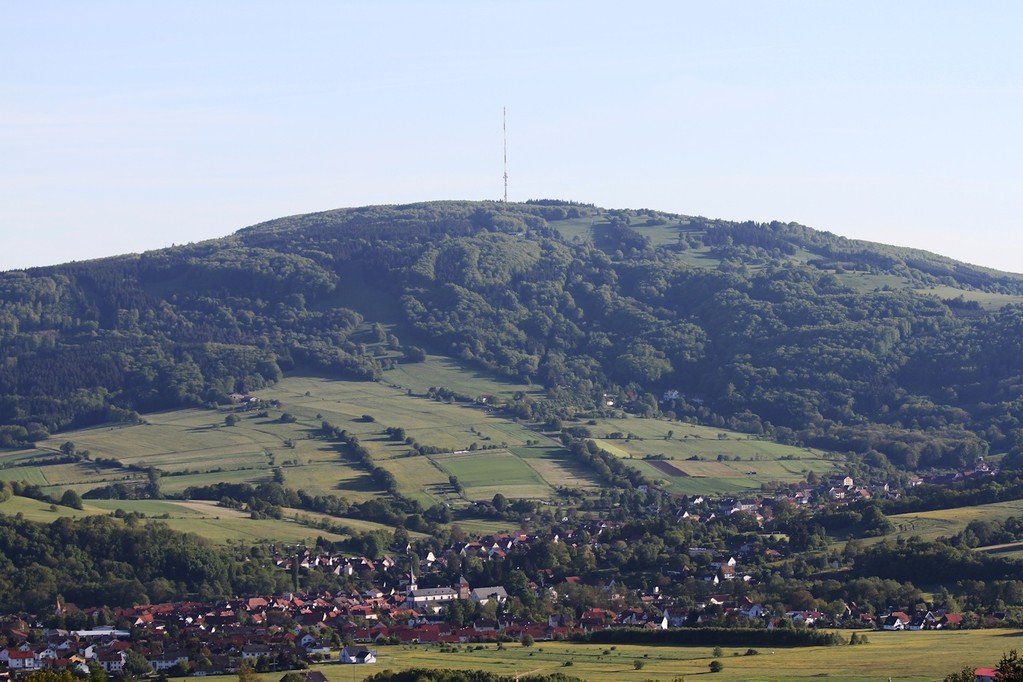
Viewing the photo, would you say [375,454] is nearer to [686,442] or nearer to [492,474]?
[492,474]

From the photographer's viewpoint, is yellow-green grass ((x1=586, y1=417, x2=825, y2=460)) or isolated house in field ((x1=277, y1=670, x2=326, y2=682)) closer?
isolated house in field ((x1=277, y1=670, x2=326, y2=682))

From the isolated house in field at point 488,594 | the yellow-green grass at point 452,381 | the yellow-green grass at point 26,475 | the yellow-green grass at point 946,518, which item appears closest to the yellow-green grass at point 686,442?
the yellow-green grass at point 452,381

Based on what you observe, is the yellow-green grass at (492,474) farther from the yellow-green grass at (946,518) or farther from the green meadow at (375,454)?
the yellow-green grass at (946,518)

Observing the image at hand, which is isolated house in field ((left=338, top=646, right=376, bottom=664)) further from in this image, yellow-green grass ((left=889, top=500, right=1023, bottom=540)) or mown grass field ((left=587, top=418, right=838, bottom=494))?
mown grass field ((left=587, top=418, right=838, bottom=494))

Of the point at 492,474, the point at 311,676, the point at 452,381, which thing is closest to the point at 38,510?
the point at 492,474

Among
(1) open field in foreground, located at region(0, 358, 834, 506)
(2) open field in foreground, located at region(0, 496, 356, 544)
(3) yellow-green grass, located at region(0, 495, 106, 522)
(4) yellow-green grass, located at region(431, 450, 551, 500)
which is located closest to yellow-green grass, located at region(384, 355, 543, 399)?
(1) open field in foreground, located at region(0, 358, 834, 506)

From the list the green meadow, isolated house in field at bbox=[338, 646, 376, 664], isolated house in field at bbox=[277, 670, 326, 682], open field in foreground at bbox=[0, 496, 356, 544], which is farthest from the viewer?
the green meadow
